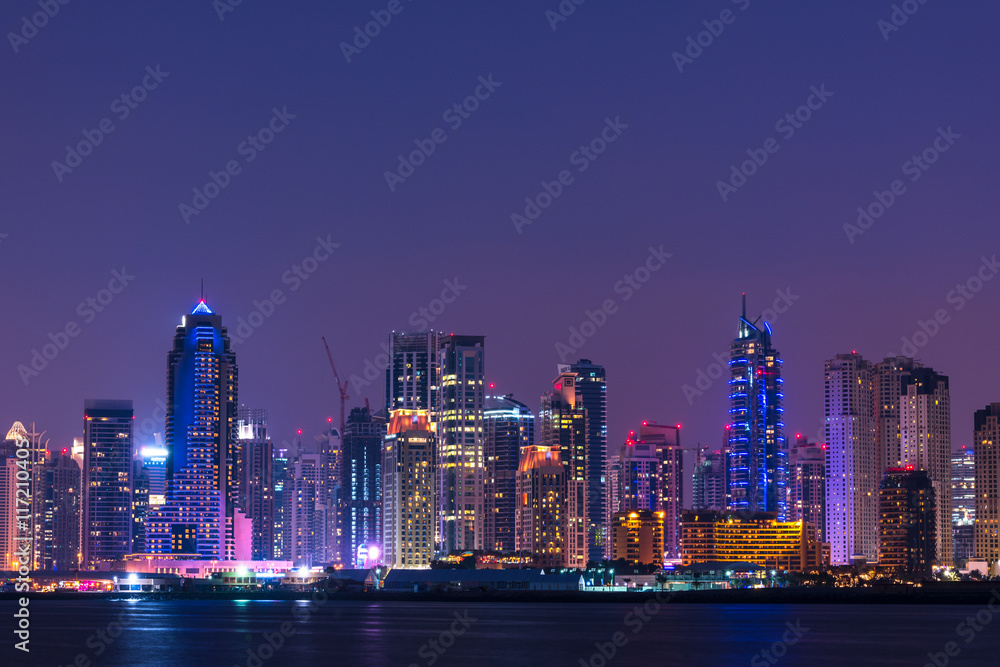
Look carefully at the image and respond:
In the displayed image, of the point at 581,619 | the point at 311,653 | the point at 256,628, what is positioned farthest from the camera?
the point at 581,619

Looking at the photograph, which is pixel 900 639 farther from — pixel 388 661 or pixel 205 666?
pixel 205 666

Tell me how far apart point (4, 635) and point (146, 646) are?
88.8 feet

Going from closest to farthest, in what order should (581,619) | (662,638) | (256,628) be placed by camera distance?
(662,638)
(256,628)
(581,619)

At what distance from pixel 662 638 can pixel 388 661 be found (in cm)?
3995

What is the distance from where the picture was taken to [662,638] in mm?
157500

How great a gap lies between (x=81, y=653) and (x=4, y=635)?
32266mm

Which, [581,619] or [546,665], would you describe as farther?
[581,619]

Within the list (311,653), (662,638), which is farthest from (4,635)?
(662,638)

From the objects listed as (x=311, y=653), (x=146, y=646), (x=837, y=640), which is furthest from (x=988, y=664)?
(x=146, y=646)

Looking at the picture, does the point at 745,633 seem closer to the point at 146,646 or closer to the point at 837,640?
the point at 837,640

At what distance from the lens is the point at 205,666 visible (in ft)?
405

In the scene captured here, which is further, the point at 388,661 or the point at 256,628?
the point at 256,628

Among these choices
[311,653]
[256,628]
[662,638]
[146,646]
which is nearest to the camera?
[311,653]

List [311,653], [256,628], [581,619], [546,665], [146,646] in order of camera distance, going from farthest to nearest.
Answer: [581,619], [256,628], [146,646], [311,653], [546,665]
